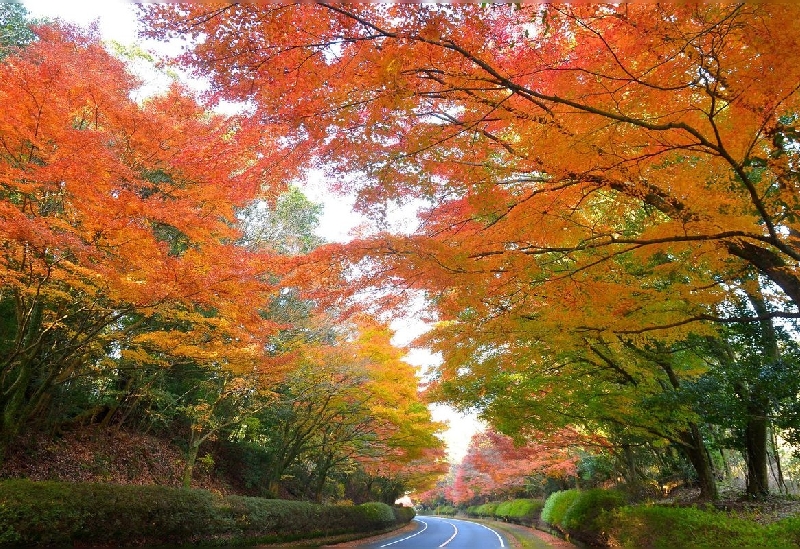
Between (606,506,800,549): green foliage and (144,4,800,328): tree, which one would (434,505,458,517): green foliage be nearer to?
(606,506,800,549): green foliage

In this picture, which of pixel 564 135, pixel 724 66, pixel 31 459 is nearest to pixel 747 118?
pixel 724 66

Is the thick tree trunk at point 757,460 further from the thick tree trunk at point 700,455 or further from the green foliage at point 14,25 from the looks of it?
the green foliage at point 14,25

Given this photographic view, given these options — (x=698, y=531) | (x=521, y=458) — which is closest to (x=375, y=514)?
(x=521, y=458)

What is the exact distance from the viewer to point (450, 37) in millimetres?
3717

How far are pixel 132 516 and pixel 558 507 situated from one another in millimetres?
17886

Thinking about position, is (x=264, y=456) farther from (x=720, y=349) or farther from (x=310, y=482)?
(x=720, y=349)

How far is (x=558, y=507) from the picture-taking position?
64.9ft

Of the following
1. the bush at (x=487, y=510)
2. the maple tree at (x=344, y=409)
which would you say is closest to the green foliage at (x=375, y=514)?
the maple tree at (x=344, y=409)

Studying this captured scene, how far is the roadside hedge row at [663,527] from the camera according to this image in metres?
7.00

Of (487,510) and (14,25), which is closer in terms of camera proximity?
(14,25)

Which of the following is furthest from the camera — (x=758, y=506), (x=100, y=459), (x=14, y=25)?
(x=14, y=25)

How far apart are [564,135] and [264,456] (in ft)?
61.2

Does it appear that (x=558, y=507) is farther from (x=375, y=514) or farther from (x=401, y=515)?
(x=401, y=515)

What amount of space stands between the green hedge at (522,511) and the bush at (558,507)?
17.6 ft
